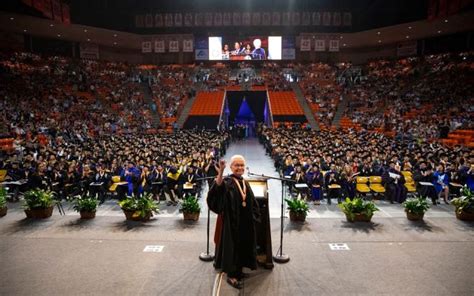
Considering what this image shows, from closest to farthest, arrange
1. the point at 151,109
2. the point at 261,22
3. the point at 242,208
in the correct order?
1. the point at 242,208
2. the point at 151,109
3. the point at 261,22

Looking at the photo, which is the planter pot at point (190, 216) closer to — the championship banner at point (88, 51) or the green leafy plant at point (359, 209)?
the green leafy plant at point (359, 209)

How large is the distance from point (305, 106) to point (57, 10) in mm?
21891

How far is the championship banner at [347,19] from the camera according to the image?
35781 millimetres

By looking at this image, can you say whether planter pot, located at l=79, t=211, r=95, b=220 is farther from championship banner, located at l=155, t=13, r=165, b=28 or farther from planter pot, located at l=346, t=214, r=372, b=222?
championship banner, located at l=155, t=13, r=165, b=28

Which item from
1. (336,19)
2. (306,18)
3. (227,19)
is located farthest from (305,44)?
(227,19)

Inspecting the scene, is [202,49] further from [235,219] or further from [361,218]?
[235,219]

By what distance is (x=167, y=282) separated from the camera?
17.5 feet

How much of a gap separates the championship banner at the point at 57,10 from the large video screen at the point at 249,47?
1813 cm

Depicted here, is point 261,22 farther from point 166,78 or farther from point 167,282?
point 167,282

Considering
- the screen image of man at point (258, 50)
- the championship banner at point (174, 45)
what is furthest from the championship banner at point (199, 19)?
the screen image of man at point (258, 50)

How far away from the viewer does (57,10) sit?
22438 mm

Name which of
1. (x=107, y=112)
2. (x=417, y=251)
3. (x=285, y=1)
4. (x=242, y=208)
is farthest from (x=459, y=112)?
(x=107, y=112)

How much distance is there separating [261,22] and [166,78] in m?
12.1

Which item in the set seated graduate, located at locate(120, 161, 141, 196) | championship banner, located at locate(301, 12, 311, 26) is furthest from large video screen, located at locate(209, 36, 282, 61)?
seated graduate, located at locate(120, 161, 141, 196)
